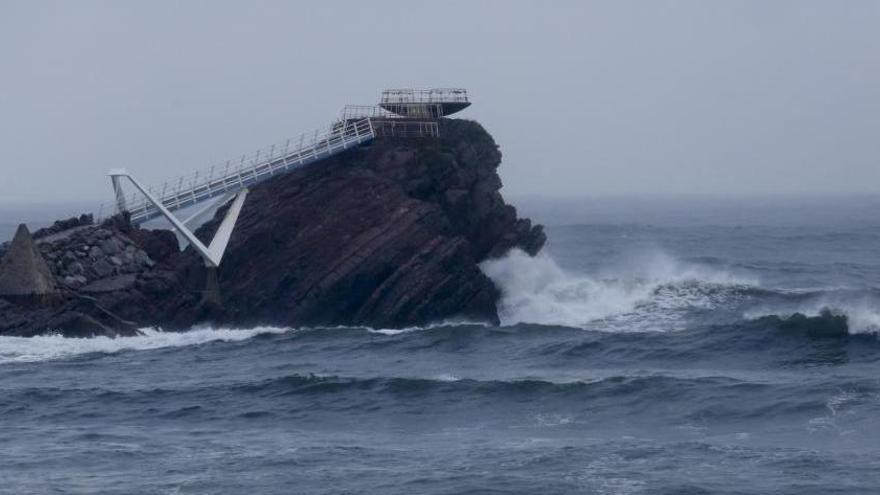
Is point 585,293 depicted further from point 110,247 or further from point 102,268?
point 102,268

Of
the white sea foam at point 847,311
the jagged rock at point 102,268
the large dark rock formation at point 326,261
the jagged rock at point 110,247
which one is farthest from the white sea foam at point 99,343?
the white sea foam at point 847,311

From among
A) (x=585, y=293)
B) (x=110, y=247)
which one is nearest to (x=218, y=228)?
(x=110, y=247)

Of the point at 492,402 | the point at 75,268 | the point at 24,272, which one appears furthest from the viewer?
the point at 75,268

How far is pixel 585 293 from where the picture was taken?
57781 mm

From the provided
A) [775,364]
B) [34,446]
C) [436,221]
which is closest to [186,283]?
[436,221]

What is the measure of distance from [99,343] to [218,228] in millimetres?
7113

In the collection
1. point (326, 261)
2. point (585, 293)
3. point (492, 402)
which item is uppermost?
point (326, 261)

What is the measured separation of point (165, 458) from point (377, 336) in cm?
1609

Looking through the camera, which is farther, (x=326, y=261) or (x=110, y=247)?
(x=110, y=247)

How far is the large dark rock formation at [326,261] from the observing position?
48.9m

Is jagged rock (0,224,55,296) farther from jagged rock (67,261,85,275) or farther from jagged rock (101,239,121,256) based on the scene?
jagged rock (101,239,121,256)

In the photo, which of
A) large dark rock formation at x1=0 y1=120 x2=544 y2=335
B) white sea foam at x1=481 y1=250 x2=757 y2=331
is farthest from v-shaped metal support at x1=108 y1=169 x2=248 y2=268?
white sea foam at x1=481 y1=250 x2=757 y2=331

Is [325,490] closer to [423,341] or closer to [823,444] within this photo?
[823,444]

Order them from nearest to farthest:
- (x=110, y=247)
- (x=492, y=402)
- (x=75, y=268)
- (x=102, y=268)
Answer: (x=492, y=402), (x=75, y=268), (x=102, y=268), (x=110, y=247)
